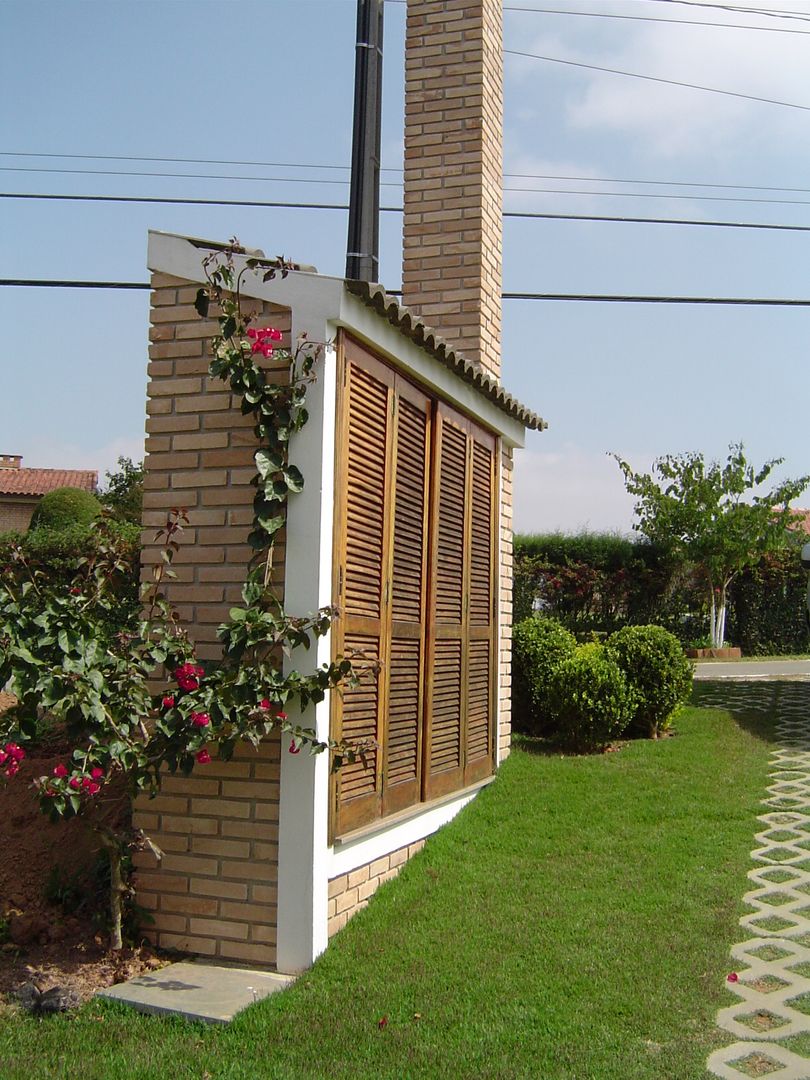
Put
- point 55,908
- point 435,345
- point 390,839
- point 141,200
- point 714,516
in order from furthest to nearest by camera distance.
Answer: point 714,516, point 141,200, point 435,345, point 390,839, point 55,908

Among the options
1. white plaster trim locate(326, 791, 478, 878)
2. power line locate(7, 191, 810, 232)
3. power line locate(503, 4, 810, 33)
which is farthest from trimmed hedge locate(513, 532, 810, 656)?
white plaster trim locate(326, 791, 478, 878)

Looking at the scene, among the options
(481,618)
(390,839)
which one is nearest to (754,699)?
(481,618)

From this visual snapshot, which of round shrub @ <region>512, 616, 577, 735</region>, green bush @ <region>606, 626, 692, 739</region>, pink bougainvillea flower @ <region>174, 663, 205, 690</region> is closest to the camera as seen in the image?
pink bougainvillea flower @ <region>174, 663, 205, 690</region>

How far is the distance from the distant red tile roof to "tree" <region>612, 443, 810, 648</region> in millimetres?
22554

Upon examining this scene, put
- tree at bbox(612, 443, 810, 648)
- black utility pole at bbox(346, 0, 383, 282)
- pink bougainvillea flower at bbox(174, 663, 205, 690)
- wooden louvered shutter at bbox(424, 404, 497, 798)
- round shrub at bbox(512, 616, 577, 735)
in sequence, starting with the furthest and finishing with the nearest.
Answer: tree at bbox(612, 443, 810, 648), round shrub at bbox(512, 616, 577, 735), black utility pole at bbox(346, 0, 383, 282), wooden louvered shutter at bbox(424, 404, 497, 798), pink bougainvillea flower at bbox(174, 663, 205, 690)

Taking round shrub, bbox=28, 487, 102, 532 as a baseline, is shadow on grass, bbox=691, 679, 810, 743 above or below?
below

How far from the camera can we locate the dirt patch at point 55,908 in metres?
4.08

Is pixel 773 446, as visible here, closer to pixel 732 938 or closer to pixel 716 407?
pixel 716 407

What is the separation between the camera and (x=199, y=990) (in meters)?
3.92

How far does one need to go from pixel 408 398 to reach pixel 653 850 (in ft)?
9.42

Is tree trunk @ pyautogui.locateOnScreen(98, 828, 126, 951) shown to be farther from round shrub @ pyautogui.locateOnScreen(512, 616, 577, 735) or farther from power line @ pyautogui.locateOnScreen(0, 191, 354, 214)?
power line @ pyautogui.locateOnScreen(0, 191, 354, 214)

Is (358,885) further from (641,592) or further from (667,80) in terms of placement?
(641,592)

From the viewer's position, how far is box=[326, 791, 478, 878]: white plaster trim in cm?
443

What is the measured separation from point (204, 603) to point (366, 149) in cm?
334
